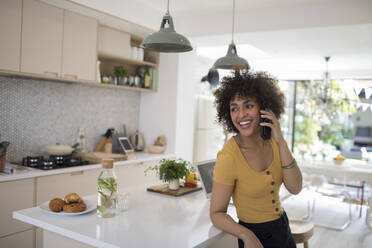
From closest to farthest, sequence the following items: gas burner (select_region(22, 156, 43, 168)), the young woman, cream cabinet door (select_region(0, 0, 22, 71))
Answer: the young woman < cream cabinet door (select_region(0, 0, 22, 71)) < gas burner (select_region(22, 156, 43, 168))

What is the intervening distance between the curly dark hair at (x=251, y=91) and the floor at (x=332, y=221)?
2.81 m

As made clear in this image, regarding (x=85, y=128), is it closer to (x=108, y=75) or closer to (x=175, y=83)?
(x=108, y=75)

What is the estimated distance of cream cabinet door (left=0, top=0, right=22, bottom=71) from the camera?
285 cm

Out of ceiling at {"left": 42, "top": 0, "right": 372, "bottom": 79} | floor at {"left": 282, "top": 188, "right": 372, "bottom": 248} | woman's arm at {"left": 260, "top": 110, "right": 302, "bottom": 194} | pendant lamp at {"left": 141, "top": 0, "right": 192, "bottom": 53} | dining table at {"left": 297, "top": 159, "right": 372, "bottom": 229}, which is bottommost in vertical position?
floor at {"left": 282, "top": 188, "right": 372, "bottom": 248}

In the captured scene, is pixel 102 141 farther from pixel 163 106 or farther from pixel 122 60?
pixel 122 60

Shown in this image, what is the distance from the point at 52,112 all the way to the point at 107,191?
7.52 feet

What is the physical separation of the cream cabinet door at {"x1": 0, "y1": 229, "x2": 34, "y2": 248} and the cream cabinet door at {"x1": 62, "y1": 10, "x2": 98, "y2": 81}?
156 centimetres

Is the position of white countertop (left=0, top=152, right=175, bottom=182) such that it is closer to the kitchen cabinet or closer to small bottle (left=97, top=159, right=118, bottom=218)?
the kitchen cabinet

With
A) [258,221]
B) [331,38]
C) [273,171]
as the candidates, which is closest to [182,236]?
[258,221]

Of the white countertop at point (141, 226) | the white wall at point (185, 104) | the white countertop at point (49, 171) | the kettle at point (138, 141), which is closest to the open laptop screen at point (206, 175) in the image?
the white countertop at point (141, 226)

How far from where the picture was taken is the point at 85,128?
415 cm

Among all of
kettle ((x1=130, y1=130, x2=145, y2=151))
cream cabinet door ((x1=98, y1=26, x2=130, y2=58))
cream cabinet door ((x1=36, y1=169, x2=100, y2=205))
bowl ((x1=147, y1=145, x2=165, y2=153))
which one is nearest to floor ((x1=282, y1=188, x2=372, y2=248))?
bowl ((x1=147, y1=145, x2=165, y2=153))

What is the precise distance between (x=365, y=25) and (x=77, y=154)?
11.2 ft

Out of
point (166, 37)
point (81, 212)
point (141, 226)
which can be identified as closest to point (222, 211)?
point (141, 226)
